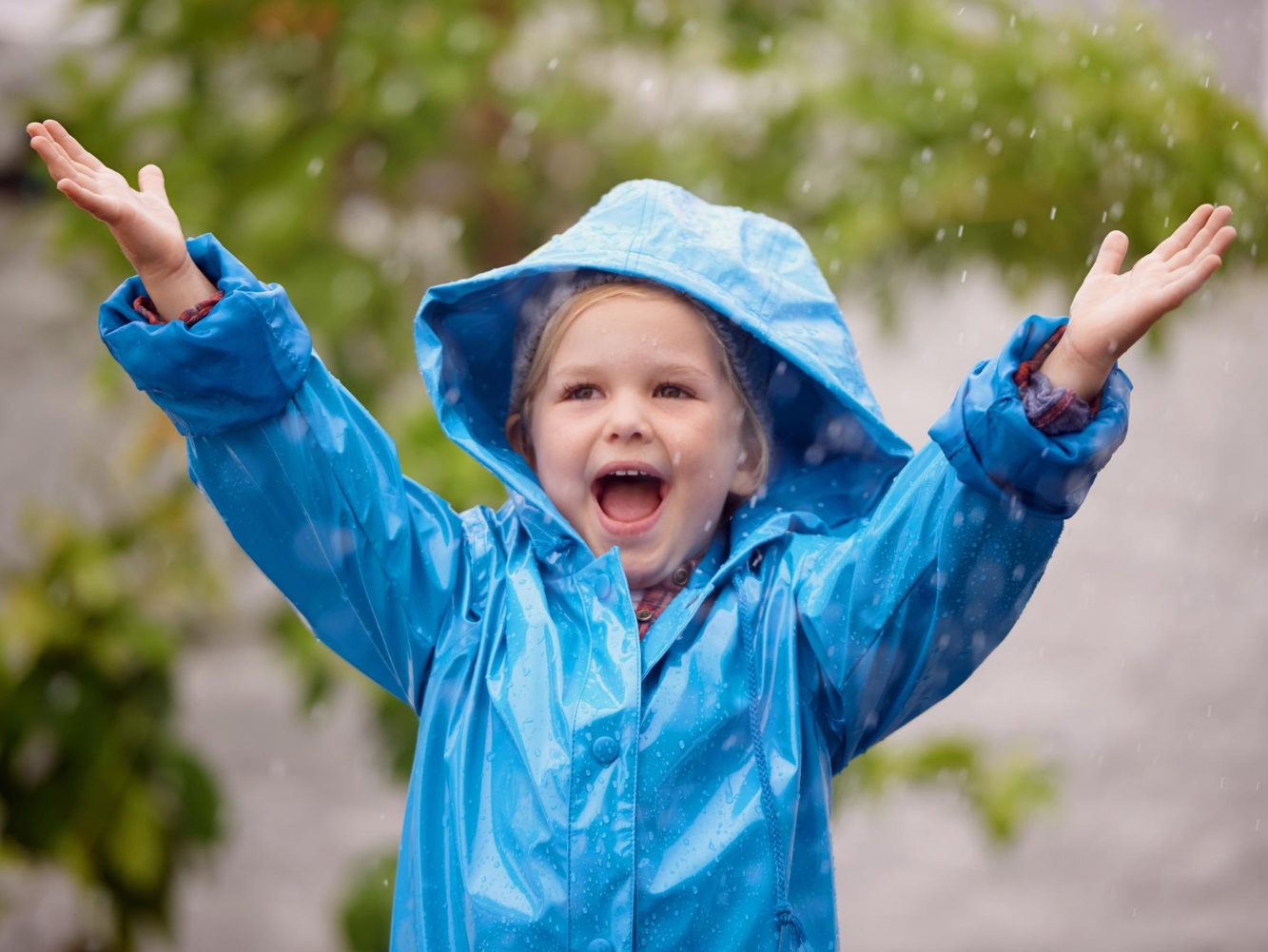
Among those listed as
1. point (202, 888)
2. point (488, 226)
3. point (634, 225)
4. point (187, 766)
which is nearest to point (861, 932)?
point (202, 888)

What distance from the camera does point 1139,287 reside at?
1291 mm

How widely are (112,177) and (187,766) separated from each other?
3.63 m

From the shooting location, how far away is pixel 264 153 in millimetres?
3881

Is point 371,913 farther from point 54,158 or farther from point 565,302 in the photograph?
point 54,158

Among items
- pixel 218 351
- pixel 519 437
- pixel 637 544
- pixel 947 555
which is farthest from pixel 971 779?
pixel 218 351

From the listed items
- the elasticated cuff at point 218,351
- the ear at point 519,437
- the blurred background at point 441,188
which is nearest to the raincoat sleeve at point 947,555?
the ear at point 519,437

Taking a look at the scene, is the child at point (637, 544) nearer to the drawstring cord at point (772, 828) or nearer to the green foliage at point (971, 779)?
the drawstring cord at point (772, 828)

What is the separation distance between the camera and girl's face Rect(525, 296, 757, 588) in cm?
157

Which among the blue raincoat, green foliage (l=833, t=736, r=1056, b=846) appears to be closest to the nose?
the blue raincoat

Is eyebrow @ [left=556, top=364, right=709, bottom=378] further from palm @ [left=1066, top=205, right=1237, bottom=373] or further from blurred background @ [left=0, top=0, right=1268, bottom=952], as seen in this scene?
blurred background @ [left=0, top=0, right=1268, bottom=952]

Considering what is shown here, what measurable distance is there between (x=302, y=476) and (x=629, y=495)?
0.38 metres

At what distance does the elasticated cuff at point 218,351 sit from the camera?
1.34 meters

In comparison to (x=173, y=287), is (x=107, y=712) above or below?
above

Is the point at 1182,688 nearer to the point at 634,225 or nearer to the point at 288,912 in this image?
the point at 288,912
